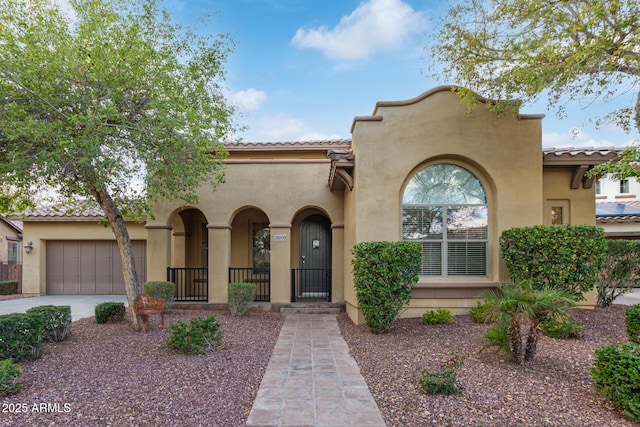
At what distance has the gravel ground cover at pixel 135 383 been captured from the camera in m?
3.58

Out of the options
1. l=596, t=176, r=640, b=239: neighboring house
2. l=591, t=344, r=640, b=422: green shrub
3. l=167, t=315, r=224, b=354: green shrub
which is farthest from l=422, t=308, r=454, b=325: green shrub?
l=596, t=176, r=640, b=239: neighboring house

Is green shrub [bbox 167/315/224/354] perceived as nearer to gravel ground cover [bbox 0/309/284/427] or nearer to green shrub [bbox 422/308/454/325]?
gravel ground cover [bbox 0/309/284/427]

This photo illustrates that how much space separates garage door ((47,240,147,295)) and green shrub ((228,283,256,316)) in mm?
6321

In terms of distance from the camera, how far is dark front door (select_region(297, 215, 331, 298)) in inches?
441

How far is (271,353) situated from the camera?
228 inches

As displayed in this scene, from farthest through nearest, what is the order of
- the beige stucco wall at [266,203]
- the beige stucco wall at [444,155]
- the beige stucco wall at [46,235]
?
1. the beige stucco wall at [46,235]
2. the beige stucco wall at [266,203]
3. the beige stucco wall at [444,155]

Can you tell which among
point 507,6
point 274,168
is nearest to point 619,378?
point 507,6

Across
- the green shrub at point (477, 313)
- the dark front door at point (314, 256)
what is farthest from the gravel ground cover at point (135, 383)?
the dark front door at point (314, 256)

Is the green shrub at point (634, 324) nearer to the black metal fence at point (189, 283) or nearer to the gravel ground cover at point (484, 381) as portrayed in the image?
A: the gravel ground cover at point (484, 381)

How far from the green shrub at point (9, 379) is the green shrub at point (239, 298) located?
4.91m

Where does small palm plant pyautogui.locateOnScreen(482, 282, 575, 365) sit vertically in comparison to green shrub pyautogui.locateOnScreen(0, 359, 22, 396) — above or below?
above

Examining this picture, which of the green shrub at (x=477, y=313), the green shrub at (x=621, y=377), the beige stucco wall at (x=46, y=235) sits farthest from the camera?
the beige stucco wall at (x=46, y=235)

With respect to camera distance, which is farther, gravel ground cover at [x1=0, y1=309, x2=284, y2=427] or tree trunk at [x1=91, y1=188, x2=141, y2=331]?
tree trunk at [x1=91, y1=188, x2=141, y2=331]

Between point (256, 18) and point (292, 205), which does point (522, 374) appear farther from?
point (256, 18)
